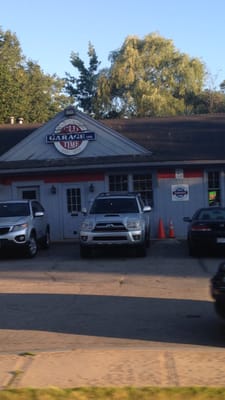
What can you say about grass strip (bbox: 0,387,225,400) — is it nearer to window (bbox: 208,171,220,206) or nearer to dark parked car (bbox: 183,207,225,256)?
dark parked car (bbox: 183,207,225,256)

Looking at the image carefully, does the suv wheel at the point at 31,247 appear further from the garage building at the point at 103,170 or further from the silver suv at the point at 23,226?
the garage building at the point at 103,170

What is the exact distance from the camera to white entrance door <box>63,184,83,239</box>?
24406 mm

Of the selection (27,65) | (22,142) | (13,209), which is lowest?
(13,209)

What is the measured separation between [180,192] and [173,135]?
3.19 m

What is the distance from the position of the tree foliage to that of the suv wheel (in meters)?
27.3

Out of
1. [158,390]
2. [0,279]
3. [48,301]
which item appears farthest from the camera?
[0,279]

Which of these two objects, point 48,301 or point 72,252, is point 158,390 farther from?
point 72,252

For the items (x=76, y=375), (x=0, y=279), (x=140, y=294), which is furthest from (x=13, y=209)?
(x=76, y=375)

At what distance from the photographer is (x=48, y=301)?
11320mm

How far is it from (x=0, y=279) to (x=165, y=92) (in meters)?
40.4

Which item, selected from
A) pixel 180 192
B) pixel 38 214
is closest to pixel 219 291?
pixel 38 214

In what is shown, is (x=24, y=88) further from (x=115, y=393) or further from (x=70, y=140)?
(x=115, y=393)

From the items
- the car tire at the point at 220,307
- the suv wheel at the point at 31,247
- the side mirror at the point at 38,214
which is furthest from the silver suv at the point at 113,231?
the car tire at the point at 220,307

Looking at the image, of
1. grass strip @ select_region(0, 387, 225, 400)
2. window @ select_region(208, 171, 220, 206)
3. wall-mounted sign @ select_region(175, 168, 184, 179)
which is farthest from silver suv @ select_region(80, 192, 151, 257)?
grass strip @ select_region(0, 387, 225, 400)
